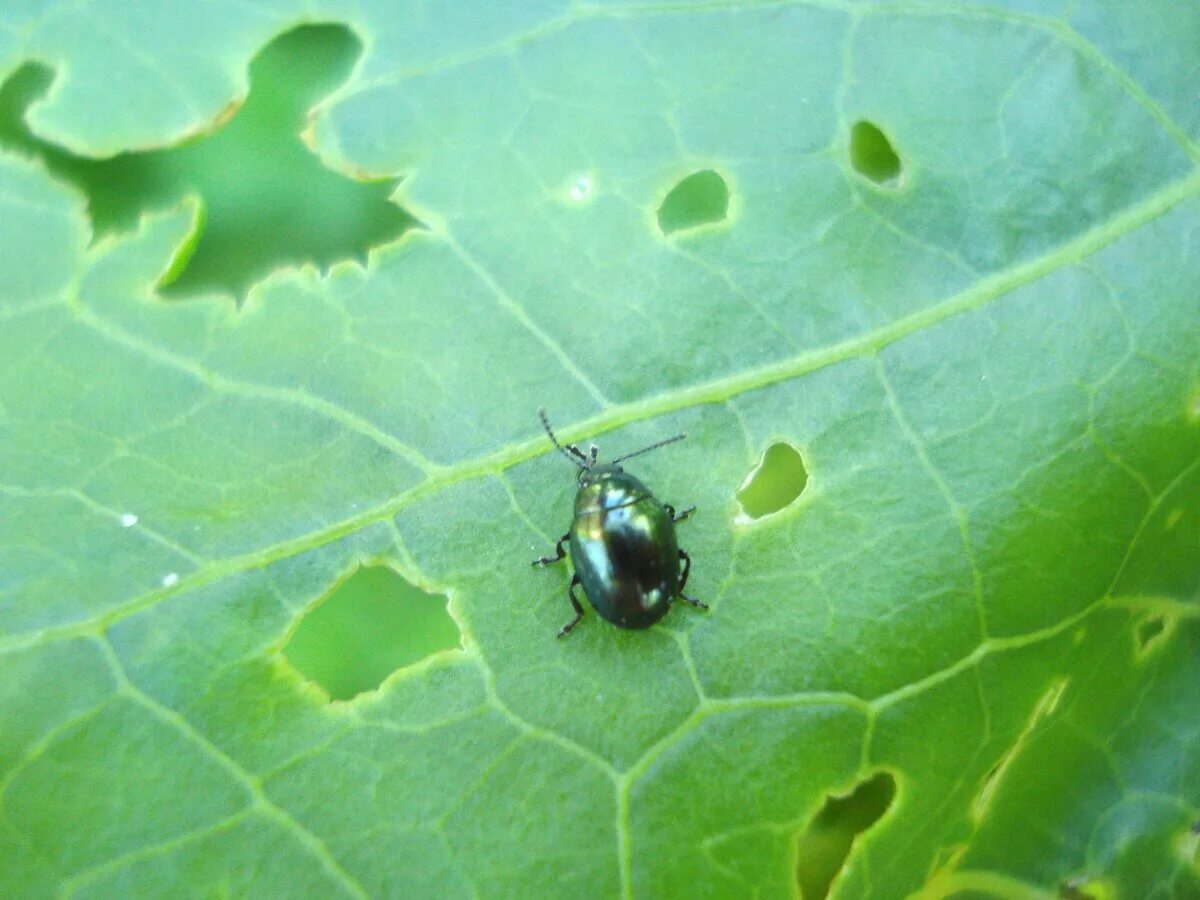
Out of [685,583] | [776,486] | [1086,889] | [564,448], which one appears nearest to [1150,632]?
[1086,889]

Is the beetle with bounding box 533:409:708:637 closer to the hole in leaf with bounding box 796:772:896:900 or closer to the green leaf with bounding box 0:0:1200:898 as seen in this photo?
the green leaf with bounding box 0:0:1200:898

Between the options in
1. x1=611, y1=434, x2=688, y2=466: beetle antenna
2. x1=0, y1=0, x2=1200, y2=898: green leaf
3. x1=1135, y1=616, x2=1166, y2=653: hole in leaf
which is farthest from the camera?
x1=1135, y1=616, x2=1166, y2=653: hole in leaf

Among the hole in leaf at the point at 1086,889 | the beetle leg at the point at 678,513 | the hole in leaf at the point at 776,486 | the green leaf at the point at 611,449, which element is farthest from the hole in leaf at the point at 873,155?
the hole in leaf at the point at 1086,889

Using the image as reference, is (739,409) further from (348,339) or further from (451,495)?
(348,339)

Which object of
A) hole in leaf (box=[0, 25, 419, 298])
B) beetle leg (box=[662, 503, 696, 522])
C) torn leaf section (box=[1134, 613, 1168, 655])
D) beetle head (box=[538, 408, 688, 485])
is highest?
hole in leaf (box=[0, 25, 419, 298])

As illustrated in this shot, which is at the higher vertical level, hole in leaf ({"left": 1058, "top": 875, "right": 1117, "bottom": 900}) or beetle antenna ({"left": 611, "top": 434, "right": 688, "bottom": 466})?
beetle antenna ({"left": 611, "top": 434, "right": 688, "bottom": 466})

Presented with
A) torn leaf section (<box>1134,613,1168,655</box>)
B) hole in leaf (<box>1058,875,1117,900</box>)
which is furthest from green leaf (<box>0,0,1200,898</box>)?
hole in leaf (<box>1058,875,1117,900</box>)

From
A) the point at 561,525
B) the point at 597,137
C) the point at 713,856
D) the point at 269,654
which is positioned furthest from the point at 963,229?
the point at 269,654
